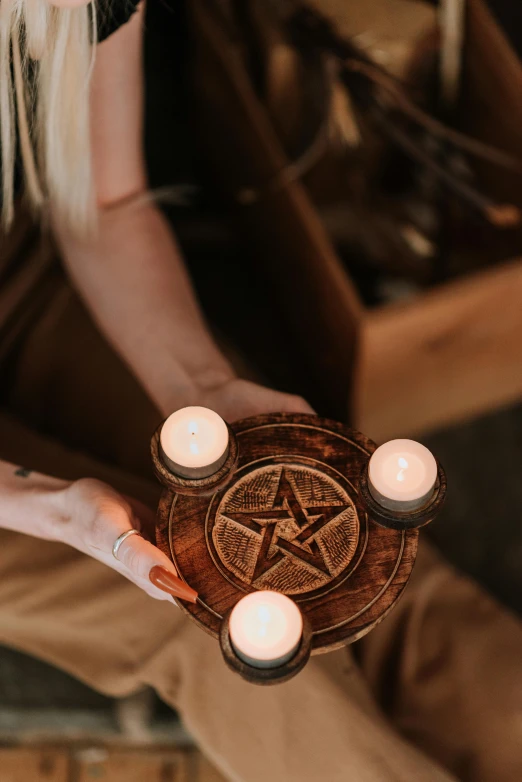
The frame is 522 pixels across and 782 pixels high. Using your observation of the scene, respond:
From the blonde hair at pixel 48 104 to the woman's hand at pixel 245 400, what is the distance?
0.28 meters

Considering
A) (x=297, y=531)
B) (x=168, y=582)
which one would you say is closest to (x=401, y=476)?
(x=297, y=531)

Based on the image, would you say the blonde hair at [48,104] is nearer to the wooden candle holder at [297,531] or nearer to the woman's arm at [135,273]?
the woman's arm at [135,273]

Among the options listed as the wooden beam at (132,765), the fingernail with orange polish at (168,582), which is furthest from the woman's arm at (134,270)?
the wooden beam at (132,765)

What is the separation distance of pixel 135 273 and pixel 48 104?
0.23 m

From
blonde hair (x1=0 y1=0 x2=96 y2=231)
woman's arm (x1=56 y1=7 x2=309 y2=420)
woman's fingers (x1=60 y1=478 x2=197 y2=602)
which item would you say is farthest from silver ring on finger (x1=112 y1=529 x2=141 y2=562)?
blonde hair (x1=0 y1=0 x2=96 y2=231)

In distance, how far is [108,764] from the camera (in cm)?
102

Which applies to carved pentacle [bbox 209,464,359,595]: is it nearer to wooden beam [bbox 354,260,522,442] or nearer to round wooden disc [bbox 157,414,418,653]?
round wooden disc [bbox 157,414,418,653]

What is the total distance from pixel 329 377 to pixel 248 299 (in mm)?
278

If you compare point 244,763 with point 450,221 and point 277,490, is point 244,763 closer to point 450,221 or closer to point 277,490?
point 277,490

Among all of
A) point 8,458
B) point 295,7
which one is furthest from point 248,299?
point 8,458

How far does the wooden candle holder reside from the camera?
0.66 metres

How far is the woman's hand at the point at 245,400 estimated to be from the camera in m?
0.82

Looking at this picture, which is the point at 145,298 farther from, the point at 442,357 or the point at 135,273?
the point at 442,357

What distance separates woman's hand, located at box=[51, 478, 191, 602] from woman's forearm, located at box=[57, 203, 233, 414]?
0.65 feet
